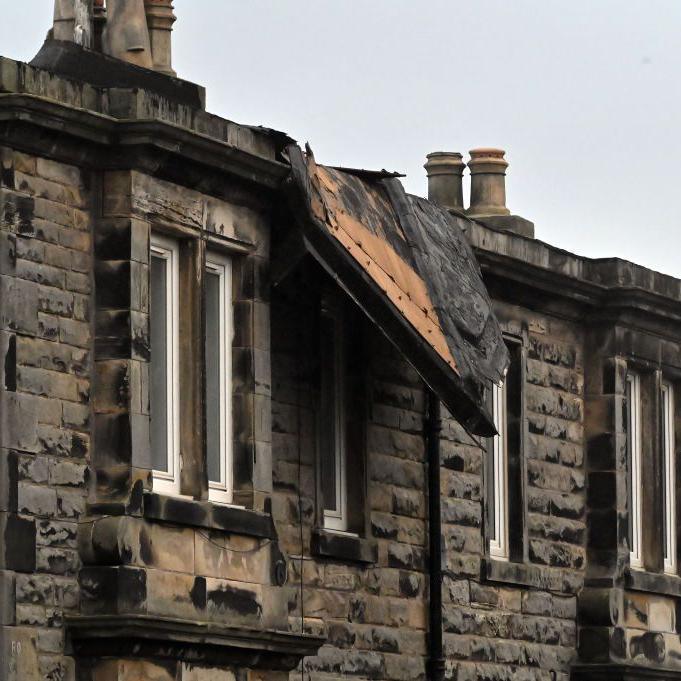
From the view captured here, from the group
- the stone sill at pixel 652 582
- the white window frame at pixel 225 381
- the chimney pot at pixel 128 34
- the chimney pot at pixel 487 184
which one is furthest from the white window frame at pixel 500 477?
the chimney pot at pixel 128 34

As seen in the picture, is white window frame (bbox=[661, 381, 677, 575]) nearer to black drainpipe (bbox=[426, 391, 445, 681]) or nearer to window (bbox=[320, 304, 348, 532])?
black drainpipe (bbox=[426, 391, 445, 681])

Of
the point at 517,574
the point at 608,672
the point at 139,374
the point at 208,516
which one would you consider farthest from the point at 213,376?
the point at 608,672

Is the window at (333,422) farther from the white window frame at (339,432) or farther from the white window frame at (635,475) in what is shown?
the white window frame at (635,475)

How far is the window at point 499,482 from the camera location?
998 inches

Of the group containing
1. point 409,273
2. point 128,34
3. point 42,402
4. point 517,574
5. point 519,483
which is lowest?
point 517,574

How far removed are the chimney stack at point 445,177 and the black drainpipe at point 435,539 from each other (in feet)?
11.8

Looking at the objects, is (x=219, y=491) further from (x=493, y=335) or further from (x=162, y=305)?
(x=493, y=335)

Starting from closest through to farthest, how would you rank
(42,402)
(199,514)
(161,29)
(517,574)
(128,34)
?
(42,402), (199,514), (128,34), (161,29), (517,574)

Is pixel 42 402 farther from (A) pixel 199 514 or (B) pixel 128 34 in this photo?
(B) pixel 128 34

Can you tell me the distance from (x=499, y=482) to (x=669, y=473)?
9.76 feet

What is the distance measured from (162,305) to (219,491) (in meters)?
1.51

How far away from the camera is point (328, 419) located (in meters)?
22.6

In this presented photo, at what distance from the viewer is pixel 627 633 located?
86.4 ft

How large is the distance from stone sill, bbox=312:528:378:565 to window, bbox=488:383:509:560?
9.15ft
